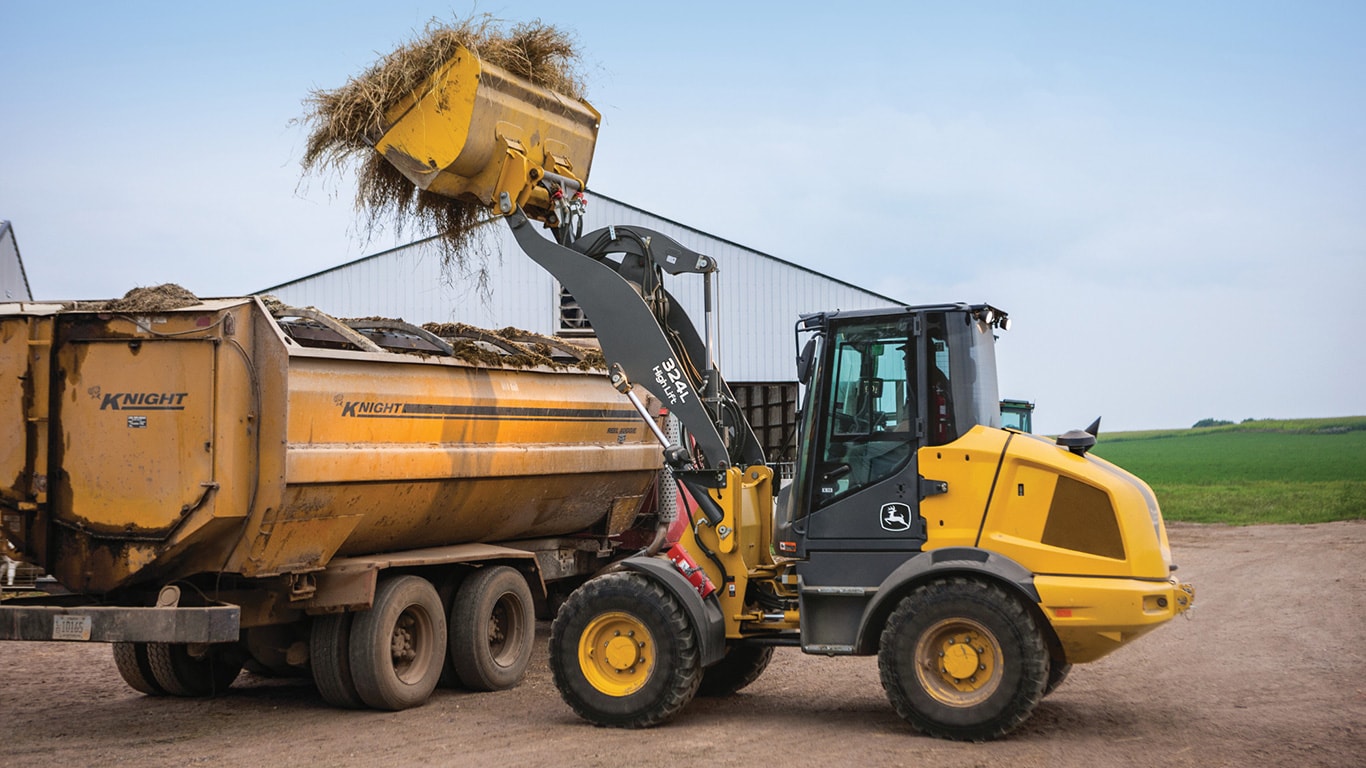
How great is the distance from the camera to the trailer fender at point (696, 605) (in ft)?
27.8

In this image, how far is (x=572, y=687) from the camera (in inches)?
339

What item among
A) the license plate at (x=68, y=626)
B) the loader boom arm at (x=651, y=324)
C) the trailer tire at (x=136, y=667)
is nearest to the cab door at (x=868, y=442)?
the loader boom arm at (x=651, y=324)

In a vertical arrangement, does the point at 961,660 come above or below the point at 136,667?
above

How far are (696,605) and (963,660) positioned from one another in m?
1.70

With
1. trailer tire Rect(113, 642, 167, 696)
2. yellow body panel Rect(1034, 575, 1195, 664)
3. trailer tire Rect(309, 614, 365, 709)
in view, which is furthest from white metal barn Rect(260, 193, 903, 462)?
yellow body panel Rect(1034, 575, 1195, 664)

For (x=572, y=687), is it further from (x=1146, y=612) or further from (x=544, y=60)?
(x=544, y=60)

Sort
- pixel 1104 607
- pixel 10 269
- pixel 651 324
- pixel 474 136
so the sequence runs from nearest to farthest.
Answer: pixel 1104 607
pixel 651 324
pixel 474 136
pixel 10 269

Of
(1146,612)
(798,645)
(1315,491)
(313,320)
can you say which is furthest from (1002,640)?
(1315,491)

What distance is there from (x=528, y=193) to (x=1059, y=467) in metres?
4.15

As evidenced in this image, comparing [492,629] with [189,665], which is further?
[492,629]

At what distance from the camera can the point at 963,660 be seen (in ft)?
26.1

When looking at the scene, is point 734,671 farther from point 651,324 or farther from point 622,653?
point 651,324

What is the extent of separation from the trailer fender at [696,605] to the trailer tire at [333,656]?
213 centimetres

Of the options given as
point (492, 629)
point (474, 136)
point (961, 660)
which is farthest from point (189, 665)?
point (961, 660)
